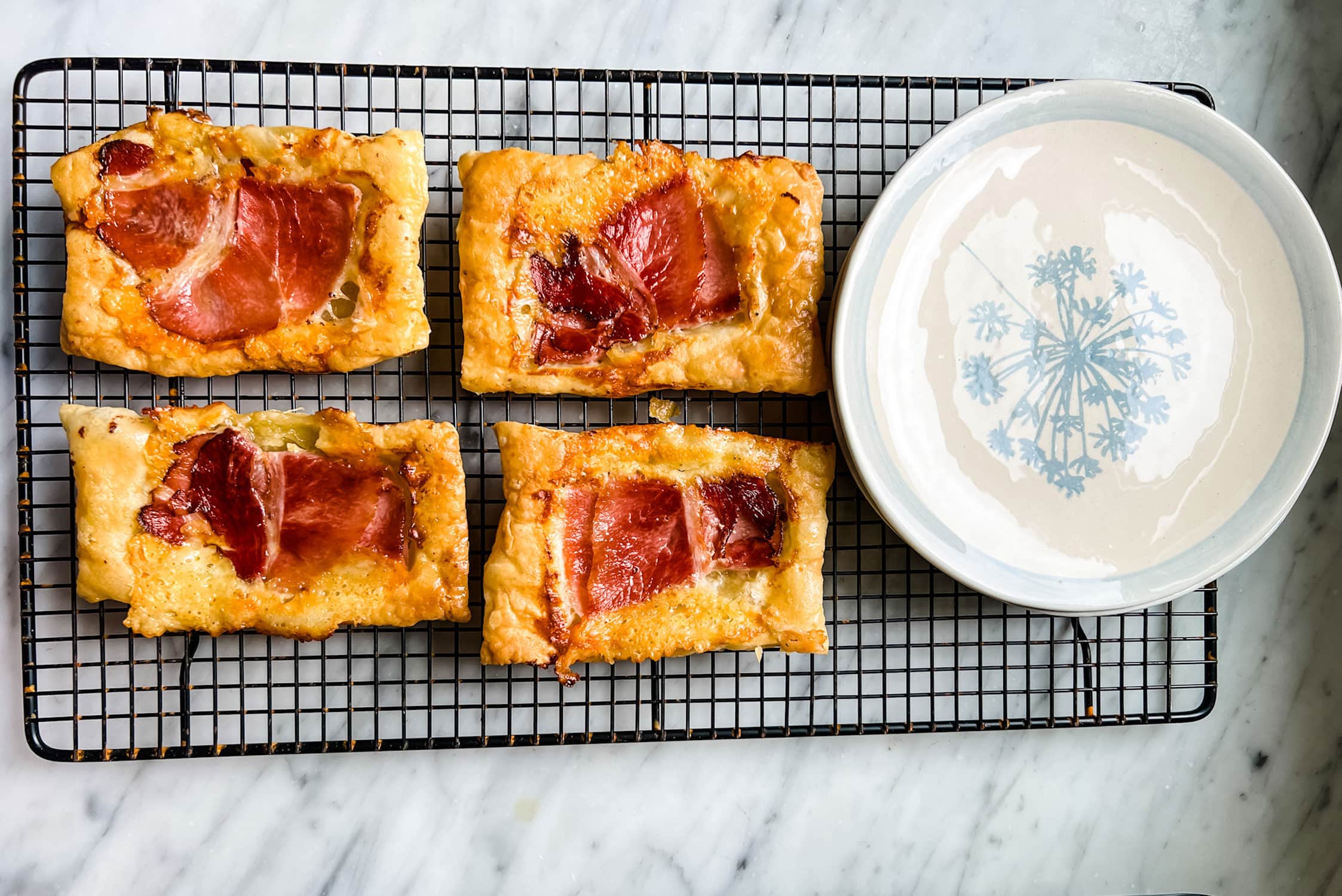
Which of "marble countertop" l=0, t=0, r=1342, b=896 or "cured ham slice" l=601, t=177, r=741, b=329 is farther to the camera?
"marble countertop" l=0, t=0, r=1342, b=896

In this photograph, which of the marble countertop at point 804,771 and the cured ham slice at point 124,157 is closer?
the cured ham slice at point 124,157

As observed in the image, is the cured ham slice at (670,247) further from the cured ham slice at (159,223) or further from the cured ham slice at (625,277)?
the cured ham slice at (159,223)

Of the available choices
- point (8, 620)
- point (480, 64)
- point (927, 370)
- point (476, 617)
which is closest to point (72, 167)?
point (480, 64)

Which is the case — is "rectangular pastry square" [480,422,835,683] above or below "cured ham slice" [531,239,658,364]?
below

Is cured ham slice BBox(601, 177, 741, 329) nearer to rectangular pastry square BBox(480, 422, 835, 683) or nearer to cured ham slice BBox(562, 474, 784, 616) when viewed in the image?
rectangular pastry square BBox(480, 422, 835, 683)

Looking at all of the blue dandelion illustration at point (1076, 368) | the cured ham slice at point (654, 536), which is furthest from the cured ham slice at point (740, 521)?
the blue dandelion illustration at point (1076, 368)

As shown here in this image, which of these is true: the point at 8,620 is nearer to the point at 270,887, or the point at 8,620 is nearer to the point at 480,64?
the point at 270,887

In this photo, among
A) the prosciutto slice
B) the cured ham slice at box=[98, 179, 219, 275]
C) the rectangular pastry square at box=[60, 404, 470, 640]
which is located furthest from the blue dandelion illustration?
the cured ham slice at box=[98, 179, 219, 275]
